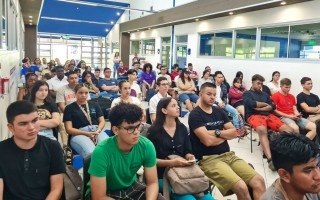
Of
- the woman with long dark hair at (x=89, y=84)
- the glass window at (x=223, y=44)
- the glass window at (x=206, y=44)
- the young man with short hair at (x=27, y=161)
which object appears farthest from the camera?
the glass window at (x=206, y=44)

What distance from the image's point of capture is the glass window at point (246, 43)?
29.2ft

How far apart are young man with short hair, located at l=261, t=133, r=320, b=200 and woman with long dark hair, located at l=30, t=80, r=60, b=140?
102 inches

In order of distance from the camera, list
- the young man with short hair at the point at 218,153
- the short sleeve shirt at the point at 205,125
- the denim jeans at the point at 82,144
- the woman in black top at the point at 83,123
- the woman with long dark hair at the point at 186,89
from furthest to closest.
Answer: the woman with long dark hair at the point at 186,89
the woman in black top at the point at 83,123
the denim jeans at the point at 82,144
the short sleeve shirt at the point at 205,125
the young man with short hair at the point at 218,153

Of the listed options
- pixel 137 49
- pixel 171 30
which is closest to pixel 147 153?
pixel 171 30

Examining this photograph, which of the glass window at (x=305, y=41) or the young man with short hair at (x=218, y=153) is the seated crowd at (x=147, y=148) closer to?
the young man with short hair at (x=218, y=153)

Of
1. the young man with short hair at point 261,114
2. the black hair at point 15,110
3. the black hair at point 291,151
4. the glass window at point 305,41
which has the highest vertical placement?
the glass window at point 305,41

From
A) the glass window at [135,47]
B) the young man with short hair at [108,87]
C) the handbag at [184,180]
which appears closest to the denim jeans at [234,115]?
the young man with short hair at [108,87]

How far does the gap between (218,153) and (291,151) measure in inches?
59.9

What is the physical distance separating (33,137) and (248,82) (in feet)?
25.6

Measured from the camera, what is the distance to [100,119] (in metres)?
3.74

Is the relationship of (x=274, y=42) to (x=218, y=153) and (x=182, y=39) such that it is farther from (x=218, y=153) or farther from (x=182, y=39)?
(x=218, y=153)

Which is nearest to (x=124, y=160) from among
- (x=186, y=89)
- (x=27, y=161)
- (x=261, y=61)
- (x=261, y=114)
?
(x=27, y=161)

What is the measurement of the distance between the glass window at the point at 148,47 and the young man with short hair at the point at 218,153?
1241 cm

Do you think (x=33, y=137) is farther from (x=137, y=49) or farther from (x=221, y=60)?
(x=137, y=49)
